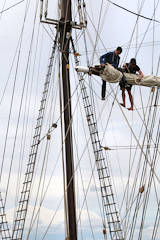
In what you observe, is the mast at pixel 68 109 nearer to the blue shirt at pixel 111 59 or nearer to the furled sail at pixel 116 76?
the furled sail at pixel 116 76

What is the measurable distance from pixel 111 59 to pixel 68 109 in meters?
1.99

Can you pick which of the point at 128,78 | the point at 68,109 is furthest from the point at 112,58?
the point at 68,109

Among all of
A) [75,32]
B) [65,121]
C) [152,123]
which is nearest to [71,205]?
[65,121]

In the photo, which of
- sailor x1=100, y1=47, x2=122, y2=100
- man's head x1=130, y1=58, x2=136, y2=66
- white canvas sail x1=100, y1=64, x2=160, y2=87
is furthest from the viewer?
man's head x1=130, y1=58, x2=136, y2=66

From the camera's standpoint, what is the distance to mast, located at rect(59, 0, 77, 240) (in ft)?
29.4

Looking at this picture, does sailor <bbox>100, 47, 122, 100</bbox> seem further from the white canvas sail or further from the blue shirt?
the white canvas sail

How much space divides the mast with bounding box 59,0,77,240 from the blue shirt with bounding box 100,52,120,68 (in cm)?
182

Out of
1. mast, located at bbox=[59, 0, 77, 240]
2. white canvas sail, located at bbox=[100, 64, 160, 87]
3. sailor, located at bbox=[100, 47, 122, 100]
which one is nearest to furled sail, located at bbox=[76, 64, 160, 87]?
white canvas sail, located at bbox=[100, 64, 160, 87]

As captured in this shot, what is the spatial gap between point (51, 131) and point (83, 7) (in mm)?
4017

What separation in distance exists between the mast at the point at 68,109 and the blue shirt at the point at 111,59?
71.5 inches

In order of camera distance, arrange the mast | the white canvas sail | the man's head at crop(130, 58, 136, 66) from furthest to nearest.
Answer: the mast, the man's head at crop(130, 58, 136, 66), the white canvas sail

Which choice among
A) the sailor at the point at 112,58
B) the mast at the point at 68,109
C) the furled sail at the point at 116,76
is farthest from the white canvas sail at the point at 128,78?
the mast at the point at 68,109

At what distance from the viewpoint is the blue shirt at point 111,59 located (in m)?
8.23

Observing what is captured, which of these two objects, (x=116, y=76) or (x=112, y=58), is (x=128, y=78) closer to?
(x=116, y=76)
